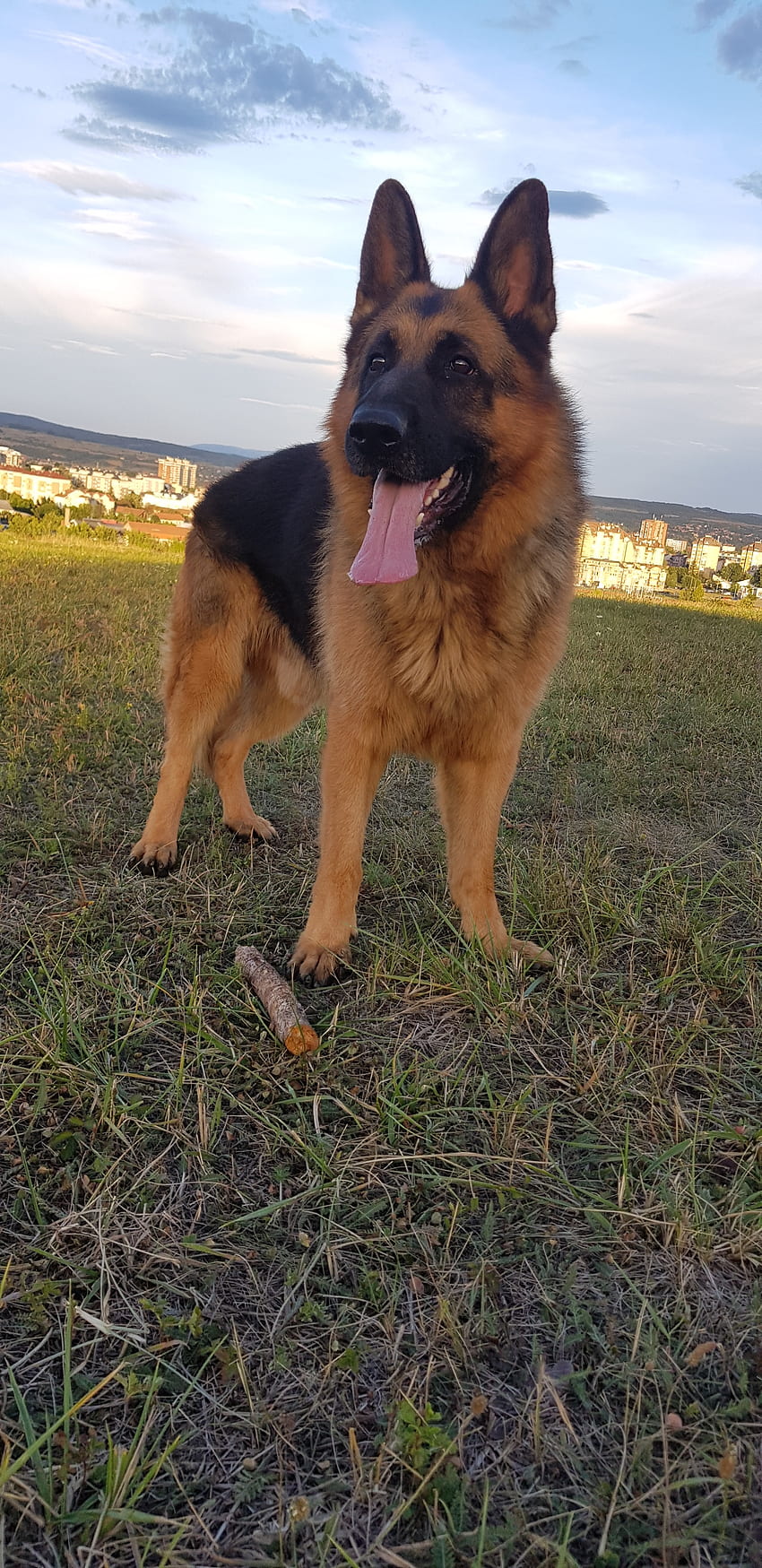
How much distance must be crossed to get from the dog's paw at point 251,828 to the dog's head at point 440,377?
166 cm

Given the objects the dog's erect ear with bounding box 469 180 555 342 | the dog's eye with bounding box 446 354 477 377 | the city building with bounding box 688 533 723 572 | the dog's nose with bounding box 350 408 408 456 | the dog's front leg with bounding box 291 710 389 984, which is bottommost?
the dog's front leg with bounding box 291 710 389 984

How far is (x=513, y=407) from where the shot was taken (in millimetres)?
3098

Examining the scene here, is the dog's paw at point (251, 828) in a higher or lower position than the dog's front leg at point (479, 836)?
lower

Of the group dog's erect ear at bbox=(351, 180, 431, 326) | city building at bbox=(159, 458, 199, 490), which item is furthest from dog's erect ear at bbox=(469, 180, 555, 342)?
city building at bbox=(159, 458, 199, 490)

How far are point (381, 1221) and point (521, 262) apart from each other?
10.1ft

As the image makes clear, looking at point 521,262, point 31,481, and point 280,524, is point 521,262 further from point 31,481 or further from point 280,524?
point 31,481

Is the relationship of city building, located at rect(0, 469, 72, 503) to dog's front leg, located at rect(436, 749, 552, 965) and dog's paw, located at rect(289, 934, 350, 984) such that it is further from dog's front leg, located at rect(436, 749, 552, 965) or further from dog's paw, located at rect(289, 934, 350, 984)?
dog's paw, located at rect(289, 934, 350, 984)

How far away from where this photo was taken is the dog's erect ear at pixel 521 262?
3.09 meters

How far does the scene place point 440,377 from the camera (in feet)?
9.96

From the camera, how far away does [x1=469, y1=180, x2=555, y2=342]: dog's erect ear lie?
3.09 metres

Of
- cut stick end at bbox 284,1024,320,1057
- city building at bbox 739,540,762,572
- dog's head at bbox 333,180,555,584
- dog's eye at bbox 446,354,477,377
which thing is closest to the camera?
cut stick end at bbox 284,1024,320,1057

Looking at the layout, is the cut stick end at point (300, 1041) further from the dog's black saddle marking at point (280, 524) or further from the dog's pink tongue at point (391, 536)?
the dog's black saddle marking at point (280, 524)

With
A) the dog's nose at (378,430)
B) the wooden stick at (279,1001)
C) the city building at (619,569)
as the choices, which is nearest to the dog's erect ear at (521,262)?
the dog's nose at (378,430)

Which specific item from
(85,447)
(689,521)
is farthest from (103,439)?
(689,521)
